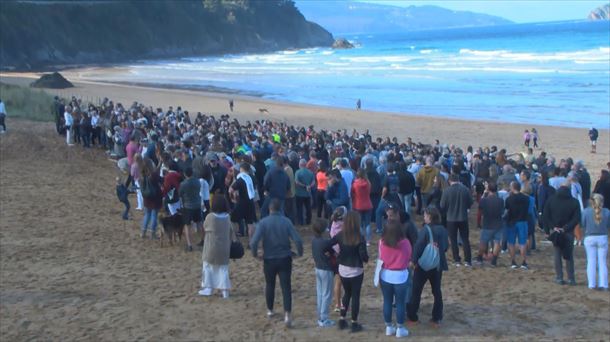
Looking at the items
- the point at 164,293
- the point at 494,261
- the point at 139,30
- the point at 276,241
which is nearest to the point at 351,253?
the point at 276,241

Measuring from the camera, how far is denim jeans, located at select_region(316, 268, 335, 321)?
7898mm

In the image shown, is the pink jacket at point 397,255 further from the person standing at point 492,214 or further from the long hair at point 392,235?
the person standing at point 492,214

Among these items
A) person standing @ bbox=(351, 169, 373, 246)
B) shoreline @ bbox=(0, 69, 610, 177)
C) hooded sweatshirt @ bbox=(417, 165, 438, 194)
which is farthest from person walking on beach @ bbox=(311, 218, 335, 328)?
shoreline @ bbox=(0, 69, 610, 177)

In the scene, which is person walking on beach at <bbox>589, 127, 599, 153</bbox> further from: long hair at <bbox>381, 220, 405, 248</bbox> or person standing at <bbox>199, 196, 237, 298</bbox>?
long hair at <bbox>381, 220, 405, 248</bbox>

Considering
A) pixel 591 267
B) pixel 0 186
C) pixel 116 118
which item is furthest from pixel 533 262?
pixel 116 118

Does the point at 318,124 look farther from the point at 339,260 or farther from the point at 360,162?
the point at 339,260

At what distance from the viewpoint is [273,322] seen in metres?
8.29

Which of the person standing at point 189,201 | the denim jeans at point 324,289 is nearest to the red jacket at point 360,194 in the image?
the person standing at point 189,201

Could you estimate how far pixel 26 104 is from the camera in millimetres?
26500

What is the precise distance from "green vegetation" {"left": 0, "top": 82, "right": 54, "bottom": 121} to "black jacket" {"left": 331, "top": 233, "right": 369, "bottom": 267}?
1886cm

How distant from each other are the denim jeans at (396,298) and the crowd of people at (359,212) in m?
0.01

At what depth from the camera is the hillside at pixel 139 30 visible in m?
89.2

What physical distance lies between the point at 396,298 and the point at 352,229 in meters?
0.87

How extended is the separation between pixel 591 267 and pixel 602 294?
354mm
